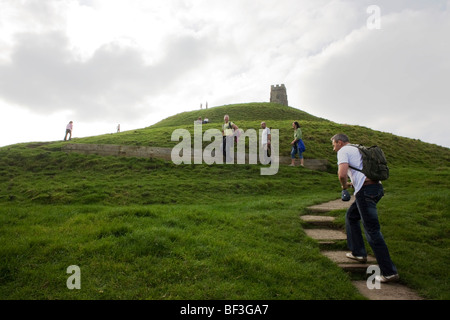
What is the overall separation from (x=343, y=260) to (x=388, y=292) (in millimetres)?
1136

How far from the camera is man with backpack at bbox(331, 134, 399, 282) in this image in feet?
16.5

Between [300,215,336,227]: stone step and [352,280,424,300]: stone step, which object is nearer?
[352,280,424,300]: stone step

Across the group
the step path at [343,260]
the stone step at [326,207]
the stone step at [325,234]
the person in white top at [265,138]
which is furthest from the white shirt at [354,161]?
the person in white top at [265,138]

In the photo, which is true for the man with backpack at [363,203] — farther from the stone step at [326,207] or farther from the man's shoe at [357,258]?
the stone step at [326,207]

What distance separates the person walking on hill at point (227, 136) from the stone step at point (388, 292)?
1269 centimetres

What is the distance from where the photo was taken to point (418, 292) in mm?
4676

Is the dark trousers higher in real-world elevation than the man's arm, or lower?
lower

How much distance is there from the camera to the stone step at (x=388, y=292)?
14.7ft

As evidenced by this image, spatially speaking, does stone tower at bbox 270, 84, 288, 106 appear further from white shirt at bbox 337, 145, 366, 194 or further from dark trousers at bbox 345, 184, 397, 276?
dark trousers at bbox 345, 184, 397, 276

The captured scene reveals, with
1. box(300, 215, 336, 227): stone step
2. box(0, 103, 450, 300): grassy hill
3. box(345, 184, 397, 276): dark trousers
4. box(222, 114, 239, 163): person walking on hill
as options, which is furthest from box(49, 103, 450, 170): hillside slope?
box(345, 184, 397, 276): dark trousers

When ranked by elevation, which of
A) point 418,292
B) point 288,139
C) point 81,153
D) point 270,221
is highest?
point 288,139
